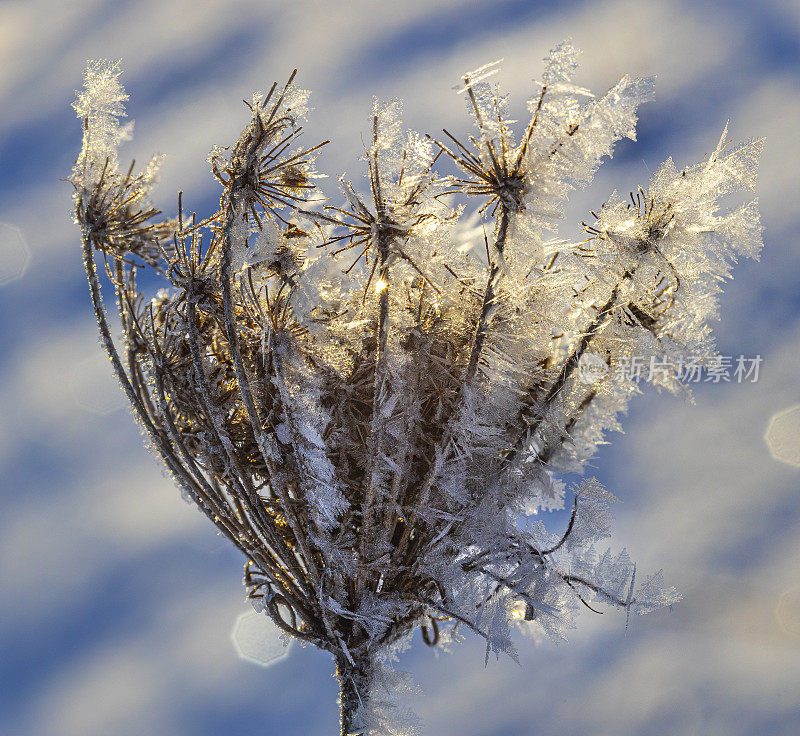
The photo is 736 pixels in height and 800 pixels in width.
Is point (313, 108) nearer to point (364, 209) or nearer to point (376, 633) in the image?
point (364, 209)

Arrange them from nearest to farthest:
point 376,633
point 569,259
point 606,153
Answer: point 606,153, point 569,259, point 376,633

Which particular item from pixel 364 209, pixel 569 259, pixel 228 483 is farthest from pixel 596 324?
pixel 228 483

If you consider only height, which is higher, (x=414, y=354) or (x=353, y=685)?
(x=414, y=354)

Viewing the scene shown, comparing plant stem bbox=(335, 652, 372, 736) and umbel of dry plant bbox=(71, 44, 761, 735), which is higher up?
umbel of dry plant bbox=(71, 44, 761, 735)

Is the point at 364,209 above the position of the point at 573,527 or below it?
above


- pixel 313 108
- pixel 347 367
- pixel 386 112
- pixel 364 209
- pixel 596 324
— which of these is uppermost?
pixel 313 108

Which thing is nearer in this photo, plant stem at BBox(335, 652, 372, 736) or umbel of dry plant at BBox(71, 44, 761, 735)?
umbel of dry plant at BBox(71, 44, 761, 735)

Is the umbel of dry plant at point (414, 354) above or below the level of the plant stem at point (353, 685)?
above

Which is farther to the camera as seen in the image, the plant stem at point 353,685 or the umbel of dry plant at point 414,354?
the plant stem at point 353,685
